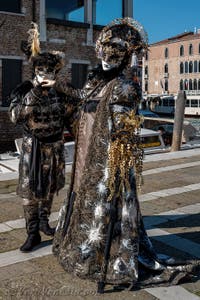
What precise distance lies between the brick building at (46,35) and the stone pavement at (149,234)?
807cm

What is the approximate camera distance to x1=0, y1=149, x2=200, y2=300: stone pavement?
124 inches

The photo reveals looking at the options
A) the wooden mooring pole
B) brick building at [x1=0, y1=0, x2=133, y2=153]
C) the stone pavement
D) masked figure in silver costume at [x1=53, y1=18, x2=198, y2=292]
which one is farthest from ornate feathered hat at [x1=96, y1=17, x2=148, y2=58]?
brick building at [x1=0, y1=0, x2=133, y2=153]

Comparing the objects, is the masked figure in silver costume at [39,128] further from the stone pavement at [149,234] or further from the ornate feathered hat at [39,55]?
the stone pavement at [149,234]

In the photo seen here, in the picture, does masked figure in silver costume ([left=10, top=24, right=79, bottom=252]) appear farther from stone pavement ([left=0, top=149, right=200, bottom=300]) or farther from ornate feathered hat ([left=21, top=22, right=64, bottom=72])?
stone pavement ([left=0, top=149, right=200, bottom=300])

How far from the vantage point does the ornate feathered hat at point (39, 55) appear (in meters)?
3.92

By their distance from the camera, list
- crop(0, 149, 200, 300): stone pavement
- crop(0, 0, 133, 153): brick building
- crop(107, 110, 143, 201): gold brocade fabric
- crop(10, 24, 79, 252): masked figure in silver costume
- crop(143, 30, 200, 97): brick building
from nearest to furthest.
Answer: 1. crop(107, 110, 143, 201): gold brocade fabric
2. crop(0, 149, 200, 300): stone pavement
3. crop(10, 24, 79, 252): masked figure in silver costume
4. crop(0, 0, 133, 153): brick building
5. crop(143, 30, 200, 97): brick building

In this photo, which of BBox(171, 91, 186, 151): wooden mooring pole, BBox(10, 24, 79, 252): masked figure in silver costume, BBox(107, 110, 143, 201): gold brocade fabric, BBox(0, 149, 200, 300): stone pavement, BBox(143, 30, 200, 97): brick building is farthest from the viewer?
BBox(143, 30, 200, 97): brick building

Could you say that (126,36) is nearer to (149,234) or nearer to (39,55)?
(39,55)

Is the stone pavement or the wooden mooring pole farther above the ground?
the wooden mooring pole

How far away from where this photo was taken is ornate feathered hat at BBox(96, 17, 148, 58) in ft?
10.6

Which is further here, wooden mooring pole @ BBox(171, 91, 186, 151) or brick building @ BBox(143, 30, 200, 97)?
brick building @ BBox(143, 30, 200, 97)

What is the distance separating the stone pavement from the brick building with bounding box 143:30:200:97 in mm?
57897

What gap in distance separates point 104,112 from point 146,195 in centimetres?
381

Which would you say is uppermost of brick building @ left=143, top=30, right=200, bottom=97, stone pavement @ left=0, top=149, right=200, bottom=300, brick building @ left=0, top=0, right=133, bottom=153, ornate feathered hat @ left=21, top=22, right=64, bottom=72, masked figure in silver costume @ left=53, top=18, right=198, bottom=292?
brick building @ left=143, top=30, right=200, bottom=97
